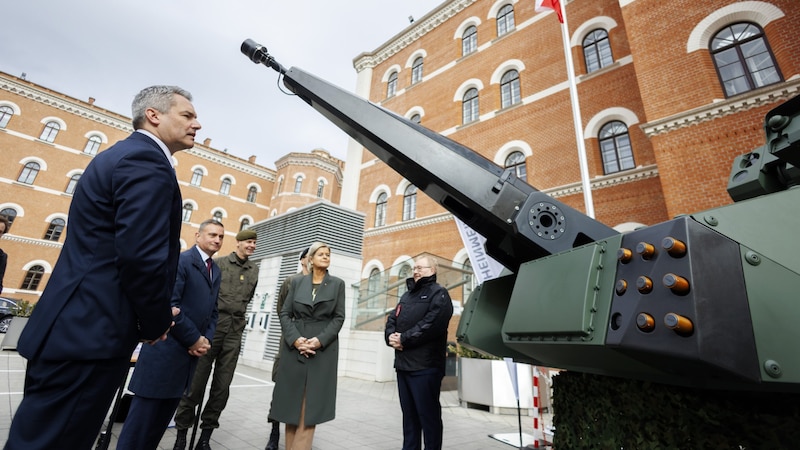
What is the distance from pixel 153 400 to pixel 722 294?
3255mm

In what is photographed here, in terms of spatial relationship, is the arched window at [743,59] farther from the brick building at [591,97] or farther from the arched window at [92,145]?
the arched window at [92,145]

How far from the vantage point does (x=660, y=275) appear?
3.51 feet

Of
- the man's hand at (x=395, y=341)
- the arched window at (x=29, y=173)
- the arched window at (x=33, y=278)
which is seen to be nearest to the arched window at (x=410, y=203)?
the man's hand at (x=395, y=341)

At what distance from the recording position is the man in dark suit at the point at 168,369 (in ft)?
7.76

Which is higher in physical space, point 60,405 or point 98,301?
point 98,301

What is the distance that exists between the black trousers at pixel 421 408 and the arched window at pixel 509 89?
43.2ft

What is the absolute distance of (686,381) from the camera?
45.6 inches

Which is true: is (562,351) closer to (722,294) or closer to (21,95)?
(722,294)

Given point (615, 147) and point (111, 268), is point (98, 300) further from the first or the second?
point (615, 147)

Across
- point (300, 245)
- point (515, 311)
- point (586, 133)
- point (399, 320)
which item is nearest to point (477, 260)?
point (399, 320)

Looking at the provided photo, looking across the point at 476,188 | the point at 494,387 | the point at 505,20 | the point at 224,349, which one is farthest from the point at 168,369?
the point at 505,20

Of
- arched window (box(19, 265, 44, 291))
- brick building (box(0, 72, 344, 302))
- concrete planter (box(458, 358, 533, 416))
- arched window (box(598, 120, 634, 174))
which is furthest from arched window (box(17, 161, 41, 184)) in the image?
arched window (box(598, 120, 634, 174))

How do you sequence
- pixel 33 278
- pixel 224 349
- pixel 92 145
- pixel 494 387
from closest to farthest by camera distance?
pixel 224 349 → pixel 494 387 → pixel 33 278 → pixel 92 145

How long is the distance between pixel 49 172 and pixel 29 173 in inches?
42.0
